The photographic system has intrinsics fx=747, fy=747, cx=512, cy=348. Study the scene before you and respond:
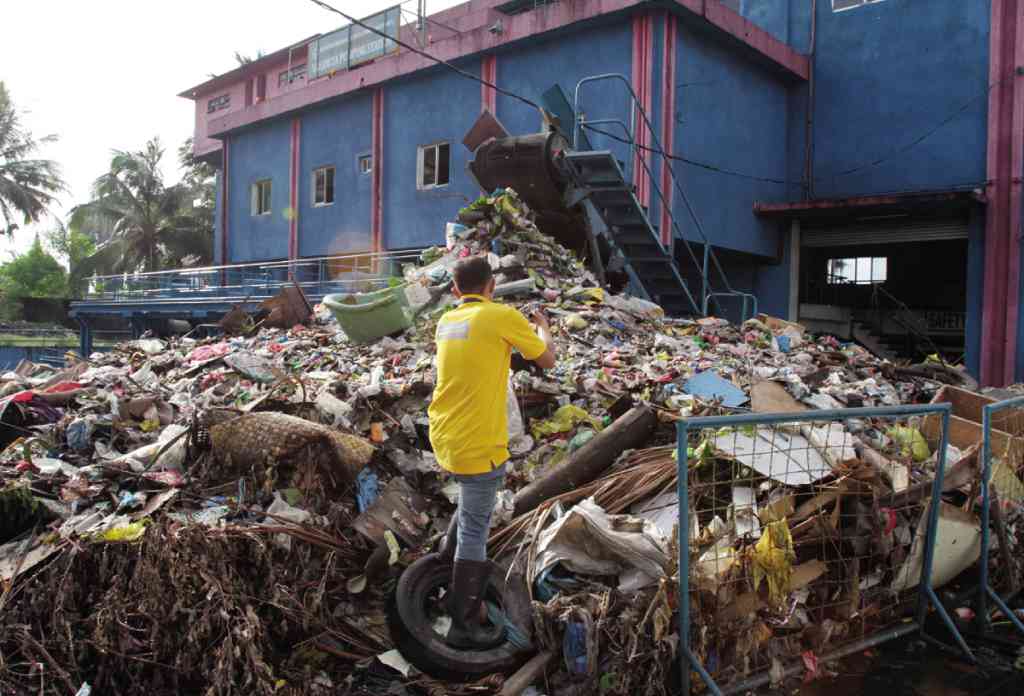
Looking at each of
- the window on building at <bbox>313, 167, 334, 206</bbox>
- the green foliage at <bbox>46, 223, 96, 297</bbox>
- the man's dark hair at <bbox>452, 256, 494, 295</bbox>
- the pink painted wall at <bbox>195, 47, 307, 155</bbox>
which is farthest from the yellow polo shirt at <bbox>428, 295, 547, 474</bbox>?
the green foliage at <bbox>46, 223, 96, 297</bbox>

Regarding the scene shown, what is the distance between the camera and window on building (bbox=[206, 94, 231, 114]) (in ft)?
93.6

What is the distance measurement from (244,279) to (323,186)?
385cm

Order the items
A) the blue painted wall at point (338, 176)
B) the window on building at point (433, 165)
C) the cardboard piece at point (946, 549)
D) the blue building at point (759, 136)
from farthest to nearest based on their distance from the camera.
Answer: the blue painted wall at point (338, 176) → the window on building at point (433, 165) → the blue building at point (759, 136) → the cardboard piece at point (946, 549)

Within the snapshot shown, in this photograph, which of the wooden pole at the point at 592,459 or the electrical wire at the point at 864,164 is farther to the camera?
the electrical wire at the point at 864,164

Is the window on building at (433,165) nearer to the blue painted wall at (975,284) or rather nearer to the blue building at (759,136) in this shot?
the blue building at (759,136)

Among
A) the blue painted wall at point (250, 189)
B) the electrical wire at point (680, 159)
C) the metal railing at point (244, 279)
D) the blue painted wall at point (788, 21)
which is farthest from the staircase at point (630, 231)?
the blue painted wall at point (250, 189)

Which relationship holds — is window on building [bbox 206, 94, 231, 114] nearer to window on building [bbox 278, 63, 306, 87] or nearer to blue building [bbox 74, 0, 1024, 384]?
window on building [bbox 278, 63, 306, 87]

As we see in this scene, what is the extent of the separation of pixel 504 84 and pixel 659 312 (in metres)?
6.43

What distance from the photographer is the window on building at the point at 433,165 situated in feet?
49.3

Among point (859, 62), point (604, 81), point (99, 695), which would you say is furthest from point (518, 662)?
point (859, 62)

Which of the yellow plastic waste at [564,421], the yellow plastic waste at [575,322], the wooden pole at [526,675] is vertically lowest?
the wooden pole at [526,675]

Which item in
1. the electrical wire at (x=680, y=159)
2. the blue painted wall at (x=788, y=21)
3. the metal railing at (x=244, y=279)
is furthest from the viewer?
the blue painted wall at (x=788, y=21)

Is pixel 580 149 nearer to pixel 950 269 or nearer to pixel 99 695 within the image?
pixel 99 695

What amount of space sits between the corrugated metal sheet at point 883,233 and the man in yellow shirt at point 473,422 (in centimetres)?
1195
